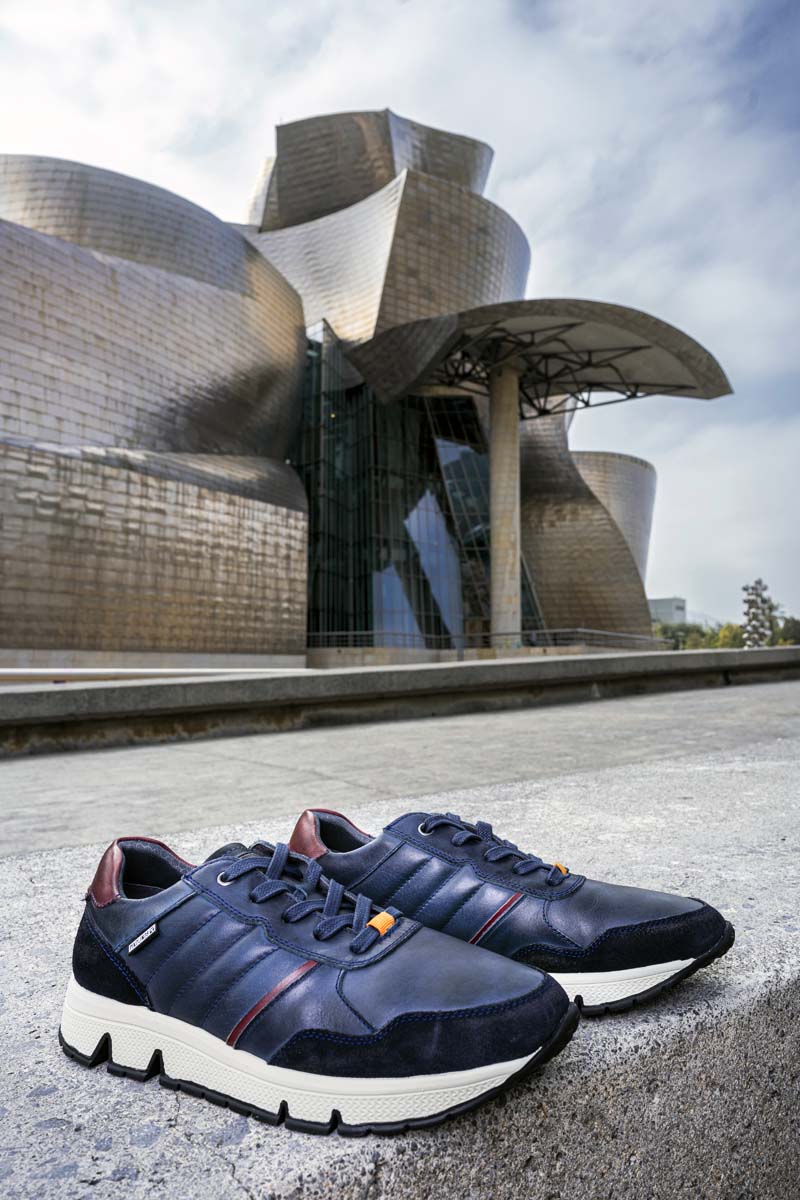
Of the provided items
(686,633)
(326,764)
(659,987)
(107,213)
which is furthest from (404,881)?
(686,633)

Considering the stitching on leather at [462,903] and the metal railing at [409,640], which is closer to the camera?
the stitching on leather at [462,903]

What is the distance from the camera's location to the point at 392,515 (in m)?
28.4

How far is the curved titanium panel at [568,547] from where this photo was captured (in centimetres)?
3397

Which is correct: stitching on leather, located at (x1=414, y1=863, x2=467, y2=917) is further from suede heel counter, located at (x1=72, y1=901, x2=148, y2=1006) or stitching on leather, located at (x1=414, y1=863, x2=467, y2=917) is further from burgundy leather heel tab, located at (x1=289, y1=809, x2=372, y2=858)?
suede heel counter, located at (x1=72, y1=901, x2=148, y2=1006)

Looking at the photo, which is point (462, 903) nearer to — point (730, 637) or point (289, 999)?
point (289, 999)

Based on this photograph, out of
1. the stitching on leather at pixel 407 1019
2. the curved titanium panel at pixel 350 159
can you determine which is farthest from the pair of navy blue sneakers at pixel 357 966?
the curved titanium panel at pixel 350 159

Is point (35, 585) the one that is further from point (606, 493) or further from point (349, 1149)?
point (606, 493)

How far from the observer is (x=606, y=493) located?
131 ft

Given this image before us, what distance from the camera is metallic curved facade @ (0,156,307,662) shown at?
733 inches

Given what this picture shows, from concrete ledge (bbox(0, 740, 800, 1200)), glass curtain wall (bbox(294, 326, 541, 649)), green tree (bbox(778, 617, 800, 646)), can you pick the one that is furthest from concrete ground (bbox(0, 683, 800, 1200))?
green tree (bbox(778, 617, 800, 646))

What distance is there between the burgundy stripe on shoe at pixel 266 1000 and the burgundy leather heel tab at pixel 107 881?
0.27 metres

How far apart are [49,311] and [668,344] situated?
17583 millimetres

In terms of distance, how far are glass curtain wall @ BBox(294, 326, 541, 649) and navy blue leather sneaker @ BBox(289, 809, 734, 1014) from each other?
82.6ft

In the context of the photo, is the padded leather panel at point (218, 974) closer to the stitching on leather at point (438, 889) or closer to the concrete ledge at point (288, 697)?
the stitching on leather at point (438, 889)
